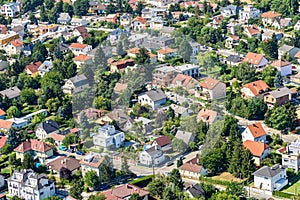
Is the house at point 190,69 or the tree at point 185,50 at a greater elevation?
the tree at point 185,50

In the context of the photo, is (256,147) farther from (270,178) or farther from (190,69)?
(190,69)

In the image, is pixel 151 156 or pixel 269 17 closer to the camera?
pixel 151 156

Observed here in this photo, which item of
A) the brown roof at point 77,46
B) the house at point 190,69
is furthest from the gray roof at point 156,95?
the brown roof at point 77,46

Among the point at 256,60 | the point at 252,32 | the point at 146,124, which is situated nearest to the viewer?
the point at 146,124

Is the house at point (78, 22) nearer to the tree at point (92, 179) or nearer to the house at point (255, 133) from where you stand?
the house at point (255, 133)

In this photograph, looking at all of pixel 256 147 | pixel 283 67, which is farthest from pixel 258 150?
pixel 283 67
